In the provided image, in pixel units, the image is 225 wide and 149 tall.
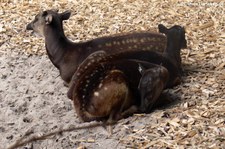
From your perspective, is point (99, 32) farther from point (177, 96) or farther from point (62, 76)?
point (177, 96)

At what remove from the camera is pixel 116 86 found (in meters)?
4.59

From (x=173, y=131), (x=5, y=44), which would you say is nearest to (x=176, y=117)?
(x=173, y=131)

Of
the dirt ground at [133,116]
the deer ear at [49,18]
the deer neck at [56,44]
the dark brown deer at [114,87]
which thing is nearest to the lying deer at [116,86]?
the dark brown deer at [114,87]

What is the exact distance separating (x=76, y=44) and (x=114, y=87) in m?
1.44

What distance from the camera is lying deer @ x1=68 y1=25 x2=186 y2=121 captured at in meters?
4.61

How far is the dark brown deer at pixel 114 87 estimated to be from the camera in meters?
4.60

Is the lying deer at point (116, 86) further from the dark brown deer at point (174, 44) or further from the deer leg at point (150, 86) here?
the dark brown deer at point (174, 44)

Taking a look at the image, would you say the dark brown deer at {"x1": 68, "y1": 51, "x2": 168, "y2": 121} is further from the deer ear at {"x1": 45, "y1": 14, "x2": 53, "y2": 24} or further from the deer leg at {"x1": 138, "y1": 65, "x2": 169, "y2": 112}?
the deer ear at {"x1": 45, "y1": 14, "x2": 53, "y2": 24}

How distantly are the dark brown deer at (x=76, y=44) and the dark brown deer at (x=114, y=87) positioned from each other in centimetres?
70

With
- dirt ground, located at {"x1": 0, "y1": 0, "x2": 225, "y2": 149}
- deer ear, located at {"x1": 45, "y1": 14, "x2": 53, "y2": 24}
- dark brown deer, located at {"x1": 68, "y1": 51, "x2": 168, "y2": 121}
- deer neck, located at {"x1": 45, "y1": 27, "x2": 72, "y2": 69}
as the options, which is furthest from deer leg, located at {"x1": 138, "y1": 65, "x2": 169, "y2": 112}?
deer ear, located at {"x1": 45, "y1": 14, "x2": 53, "y2": 24}

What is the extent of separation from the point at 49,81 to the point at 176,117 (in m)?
2.13

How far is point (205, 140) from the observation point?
4.06 metres

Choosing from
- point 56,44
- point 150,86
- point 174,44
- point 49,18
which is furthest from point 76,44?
point 150,86

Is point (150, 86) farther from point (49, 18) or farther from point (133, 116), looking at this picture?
point (49, 18)
